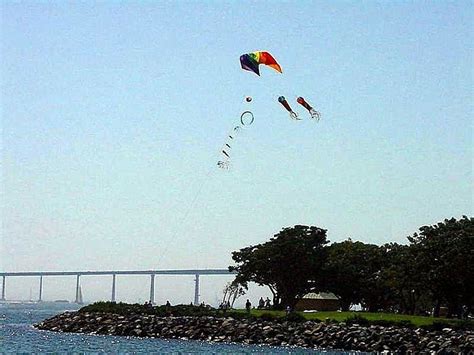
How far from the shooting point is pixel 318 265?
263 feet

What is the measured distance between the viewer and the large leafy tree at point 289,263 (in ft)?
261

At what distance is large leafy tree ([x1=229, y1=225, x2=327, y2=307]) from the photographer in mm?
79562

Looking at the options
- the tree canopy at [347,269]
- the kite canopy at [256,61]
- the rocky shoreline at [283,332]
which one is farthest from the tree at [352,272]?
the kite canopy at [256,61]

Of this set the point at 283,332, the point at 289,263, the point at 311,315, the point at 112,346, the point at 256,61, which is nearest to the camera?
the point at 256,61

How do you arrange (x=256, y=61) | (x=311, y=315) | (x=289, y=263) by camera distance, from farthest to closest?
(x=289, y=263) < (x=311, y=315) < (x=256, y=61)

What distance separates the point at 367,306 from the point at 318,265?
1076 centimetres

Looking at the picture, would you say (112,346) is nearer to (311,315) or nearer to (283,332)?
(283,332)

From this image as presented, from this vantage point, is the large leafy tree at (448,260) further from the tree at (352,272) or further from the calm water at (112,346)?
the calm water at (112,346)

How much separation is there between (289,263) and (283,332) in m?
20.4

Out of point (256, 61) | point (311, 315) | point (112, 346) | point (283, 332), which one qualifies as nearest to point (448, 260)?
point (311, 315)

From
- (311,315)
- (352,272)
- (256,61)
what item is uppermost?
(256,61)

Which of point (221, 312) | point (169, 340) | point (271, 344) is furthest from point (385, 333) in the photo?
point (221, 312)

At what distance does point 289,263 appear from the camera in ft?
261

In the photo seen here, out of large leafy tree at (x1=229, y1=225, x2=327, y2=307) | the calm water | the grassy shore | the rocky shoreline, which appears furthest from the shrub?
large leafy tree at (x1=229, y1=225, x2=327, y2=307)
